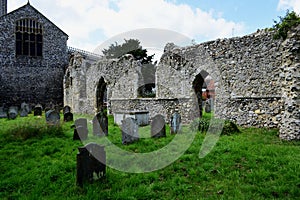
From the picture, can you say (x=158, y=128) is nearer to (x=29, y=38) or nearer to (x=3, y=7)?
(x=29, y=38)

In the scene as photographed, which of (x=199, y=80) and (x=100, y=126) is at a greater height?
(x=199, y=80)

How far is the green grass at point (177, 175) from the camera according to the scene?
3.53 m

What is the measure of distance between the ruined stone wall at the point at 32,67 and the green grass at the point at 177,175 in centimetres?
1807

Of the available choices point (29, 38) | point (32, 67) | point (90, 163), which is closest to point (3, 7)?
point (29, 38)

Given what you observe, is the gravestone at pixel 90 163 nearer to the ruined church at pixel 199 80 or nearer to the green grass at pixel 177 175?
the green grass at pixel 177 175

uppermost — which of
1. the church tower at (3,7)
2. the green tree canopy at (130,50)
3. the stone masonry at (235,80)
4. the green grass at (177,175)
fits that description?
the church tower at (3,7)

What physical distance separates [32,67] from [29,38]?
9.45 ft

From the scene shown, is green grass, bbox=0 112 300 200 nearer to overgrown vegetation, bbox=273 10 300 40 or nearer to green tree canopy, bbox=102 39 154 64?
overgrown vegetation, bbox=273 10 300 40

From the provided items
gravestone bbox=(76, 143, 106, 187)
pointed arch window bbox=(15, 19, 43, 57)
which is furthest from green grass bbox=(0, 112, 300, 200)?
pointed arch window bbox=(15, 19, 43, 57)

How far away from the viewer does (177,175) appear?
4270 millimetres

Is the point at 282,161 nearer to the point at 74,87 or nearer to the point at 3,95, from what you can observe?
the point at 74,87

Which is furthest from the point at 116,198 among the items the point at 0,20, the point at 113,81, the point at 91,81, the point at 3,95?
the point at 0,20

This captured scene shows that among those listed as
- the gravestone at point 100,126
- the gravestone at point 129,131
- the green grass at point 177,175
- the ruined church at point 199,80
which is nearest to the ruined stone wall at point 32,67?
the ruined church at point 199,80

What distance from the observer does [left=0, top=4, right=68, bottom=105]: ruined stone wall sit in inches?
858
